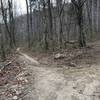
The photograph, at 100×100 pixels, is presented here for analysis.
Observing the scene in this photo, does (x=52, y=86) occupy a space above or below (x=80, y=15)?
below

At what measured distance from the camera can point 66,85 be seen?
656cm

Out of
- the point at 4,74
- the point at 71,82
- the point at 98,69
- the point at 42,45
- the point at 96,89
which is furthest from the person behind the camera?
the point at 42,45

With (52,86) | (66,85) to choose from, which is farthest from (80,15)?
(52,86)

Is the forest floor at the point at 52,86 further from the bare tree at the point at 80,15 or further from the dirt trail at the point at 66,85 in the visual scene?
Answer: the bare tree at the point at 80,15

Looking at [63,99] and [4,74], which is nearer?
[63,99]

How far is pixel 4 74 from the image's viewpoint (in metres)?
8.64

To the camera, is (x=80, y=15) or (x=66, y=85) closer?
(x=66, y=85)

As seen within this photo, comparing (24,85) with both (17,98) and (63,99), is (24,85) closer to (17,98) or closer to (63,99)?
(17,98)

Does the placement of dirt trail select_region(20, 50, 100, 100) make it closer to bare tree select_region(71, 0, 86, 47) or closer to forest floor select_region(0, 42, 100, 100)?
forest floor select_region(0, 42, 100, 100)

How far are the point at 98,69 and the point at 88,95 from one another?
2.68 m

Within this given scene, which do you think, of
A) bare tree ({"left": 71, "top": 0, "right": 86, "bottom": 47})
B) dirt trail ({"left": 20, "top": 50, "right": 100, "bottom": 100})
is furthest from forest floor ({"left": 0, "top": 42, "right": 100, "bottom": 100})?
bare tree ({"left": 71, "top": 0, "right": 86, "bottom": 47})

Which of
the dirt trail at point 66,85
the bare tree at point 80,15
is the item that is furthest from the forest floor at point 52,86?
the bare tree at point 80,15

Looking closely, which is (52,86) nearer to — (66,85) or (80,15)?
(66,85)

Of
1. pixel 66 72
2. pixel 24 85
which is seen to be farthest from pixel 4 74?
pixel 66 72
